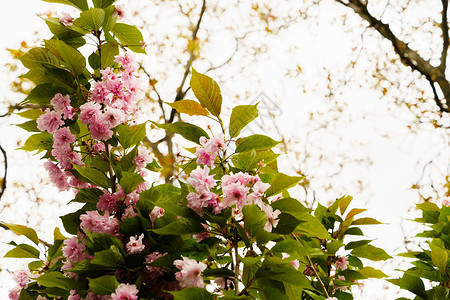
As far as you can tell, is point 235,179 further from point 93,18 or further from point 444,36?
point 444,36

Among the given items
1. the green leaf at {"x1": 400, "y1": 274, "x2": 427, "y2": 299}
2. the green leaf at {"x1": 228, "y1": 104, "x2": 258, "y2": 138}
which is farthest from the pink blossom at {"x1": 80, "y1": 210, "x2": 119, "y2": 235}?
the green leaf at {"x1": 400, "y1": 274, "x2": 427, "y2": 299}

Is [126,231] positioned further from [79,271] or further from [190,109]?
[190,109]

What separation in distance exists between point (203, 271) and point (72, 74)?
65 centimetres

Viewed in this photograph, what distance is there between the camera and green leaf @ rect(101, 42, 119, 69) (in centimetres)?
114

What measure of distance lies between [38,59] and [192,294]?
2.45 ft

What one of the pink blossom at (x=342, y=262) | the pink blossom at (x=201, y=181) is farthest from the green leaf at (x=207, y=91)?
the pink blossom at (x=342, y=262)

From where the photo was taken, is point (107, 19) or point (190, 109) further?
point (107, 19)

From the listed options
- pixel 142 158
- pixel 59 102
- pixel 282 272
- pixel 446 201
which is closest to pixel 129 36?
pixel 59 102

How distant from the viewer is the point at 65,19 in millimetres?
1125

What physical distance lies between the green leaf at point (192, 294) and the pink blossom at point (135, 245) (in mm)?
162

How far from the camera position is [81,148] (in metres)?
1.15

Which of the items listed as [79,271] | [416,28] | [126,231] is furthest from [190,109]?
[416,28]

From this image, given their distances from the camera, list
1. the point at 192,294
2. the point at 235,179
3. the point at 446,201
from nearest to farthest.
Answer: the point at 192,294
the point at 235,179
the point at 446,201

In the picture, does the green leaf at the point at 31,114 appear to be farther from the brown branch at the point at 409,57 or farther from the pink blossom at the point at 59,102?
the brown branch at the point at 409,57
